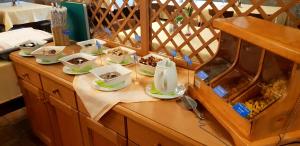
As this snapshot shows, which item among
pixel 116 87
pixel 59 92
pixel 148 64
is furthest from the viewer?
pixel 59 92

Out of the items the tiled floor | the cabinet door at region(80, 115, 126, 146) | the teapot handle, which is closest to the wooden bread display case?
the teapot handle

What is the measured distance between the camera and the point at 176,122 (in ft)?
2.99

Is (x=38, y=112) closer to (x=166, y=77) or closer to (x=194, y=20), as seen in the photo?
(x=166, y=77)

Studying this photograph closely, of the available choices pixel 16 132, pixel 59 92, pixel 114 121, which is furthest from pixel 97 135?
pixel 16 132

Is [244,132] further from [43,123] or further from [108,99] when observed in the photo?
[43,123]

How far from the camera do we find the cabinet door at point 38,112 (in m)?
1.59

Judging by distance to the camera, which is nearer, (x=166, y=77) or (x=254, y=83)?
(x=254, y=83)

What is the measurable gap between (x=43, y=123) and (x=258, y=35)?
150 cm

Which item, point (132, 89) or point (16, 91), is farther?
point (16, 91)

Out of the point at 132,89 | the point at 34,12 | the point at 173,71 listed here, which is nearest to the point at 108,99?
the point at 132,89

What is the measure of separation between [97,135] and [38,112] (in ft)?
2.13

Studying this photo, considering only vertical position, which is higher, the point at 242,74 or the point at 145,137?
the point at 242,74

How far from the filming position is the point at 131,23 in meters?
1.50

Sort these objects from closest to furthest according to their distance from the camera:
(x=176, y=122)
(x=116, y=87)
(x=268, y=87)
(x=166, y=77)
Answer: (x=268, y=87) < (x=176, y=122) < (x=166, y=77) < (x=116, y=87)
